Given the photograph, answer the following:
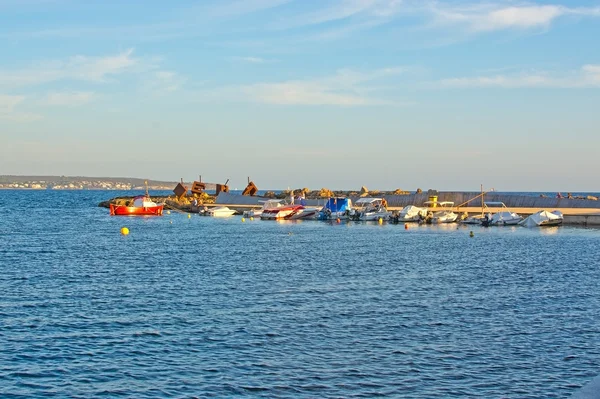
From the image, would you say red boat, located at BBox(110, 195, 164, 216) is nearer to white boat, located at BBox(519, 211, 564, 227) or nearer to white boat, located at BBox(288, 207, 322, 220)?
white boat, located at BBox(288, 207, 322, 220)

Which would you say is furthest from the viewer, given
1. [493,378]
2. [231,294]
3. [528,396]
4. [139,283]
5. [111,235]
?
[111,235]

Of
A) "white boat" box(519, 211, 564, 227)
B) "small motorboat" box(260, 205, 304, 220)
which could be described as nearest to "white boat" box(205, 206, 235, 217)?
"small motorboat" box(260, 205, 304, 220)

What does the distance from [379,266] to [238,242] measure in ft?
69.6

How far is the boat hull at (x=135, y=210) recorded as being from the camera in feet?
367

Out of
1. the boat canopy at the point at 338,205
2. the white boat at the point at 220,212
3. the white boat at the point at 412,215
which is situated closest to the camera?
the white boat at the point at 412,215

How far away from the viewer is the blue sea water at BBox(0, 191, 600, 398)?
65.0ft

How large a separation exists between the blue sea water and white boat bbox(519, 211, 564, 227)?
30.7m

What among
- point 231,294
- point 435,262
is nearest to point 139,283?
point 231,294

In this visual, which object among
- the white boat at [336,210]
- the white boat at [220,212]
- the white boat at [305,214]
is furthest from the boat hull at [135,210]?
the white boat at [336,210]

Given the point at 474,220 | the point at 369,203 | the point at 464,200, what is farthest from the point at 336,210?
the point at 464,200

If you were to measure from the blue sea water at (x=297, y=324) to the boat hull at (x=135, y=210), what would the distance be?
57.5 metres

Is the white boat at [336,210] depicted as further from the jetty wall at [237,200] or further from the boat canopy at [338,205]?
the jetty wall at [237,200]

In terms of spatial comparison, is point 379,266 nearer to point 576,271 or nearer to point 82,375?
point 576,271

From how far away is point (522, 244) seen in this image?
6381 centimetres
